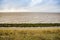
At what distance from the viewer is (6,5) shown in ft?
3.27

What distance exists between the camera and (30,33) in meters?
0.79

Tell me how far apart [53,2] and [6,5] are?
18.3 inches

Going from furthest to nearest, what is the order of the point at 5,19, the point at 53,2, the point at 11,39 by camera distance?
the point at 53,2, the point at 5,19, the point at 11,39

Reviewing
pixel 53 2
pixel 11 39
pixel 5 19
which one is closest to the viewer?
pixel 11 39

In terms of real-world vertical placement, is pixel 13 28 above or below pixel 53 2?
below

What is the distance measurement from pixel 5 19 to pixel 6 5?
7.2 inches

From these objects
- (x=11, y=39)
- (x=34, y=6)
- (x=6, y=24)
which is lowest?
(x=11, y=39)

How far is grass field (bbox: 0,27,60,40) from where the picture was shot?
0.78m

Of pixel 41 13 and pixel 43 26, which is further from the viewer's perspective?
pixel 41 13

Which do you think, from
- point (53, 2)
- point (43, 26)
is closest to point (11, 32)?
point (43, 26)

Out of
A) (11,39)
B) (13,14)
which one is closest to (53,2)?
(13,14)

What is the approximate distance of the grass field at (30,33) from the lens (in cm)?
78

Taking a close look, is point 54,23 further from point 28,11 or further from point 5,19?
point 5,19

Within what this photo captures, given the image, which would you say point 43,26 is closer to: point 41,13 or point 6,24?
point 41,13
